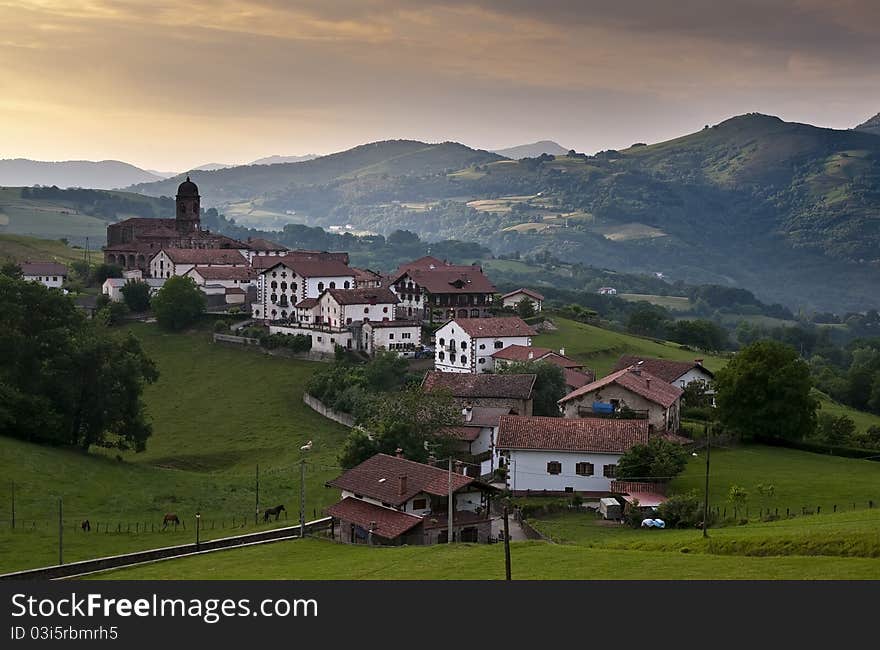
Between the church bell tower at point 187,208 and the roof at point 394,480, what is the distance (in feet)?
317

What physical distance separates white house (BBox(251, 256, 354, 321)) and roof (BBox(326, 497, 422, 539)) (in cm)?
5426

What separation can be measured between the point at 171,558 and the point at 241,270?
72754mm

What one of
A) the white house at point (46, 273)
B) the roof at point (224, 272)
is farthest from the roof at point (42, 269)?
the roof at point (224, 272)

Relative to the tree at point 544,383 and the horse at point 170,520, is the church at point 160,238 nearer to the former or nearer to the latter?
the tree at point 544,383

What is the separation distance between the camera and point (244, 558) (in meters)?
41.8

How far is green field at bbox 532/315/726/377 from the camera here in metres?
95.4

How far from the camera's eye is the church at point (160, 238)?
129500mm

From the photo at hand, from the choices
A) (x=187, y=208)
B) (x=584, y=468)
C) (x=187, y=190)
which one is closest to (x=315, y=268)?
(x=187, y=208)

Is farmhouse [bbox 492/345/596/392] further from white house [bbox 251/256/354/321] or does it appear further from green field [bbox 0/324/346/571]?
white house [bbox 251/256/354/321]

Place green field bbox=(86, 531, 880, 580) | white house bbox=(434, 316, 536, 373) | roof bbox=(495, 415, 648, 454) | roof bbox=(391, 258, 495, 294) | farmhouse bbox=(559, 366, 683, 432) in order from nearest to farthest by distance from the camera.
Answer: green field bbox=(86, 531, 880, 580) < roof bbox=(495, 415, 648, 454) < farmhouse bbox=(559, 366, 683, 432) < white house bbox=(434, 316, 536, 373) < roof bbox=(391, 258, 495, 294)

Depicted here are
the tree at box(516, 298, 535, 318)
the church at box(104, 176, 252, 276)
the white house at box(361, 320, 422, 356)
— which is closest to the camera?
the white house at box(361, 320, 422, 356)

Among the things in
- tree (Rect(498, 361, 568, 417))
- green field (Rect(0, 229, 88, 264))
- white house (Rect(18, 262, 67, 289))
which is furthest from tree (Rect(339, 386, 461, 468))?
green field (Rect(0, 229, 88, 264))

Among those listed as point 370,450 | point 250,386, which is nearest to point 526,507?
point 370,450
